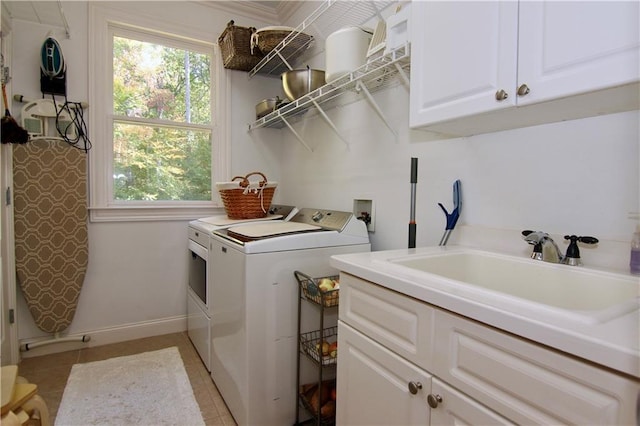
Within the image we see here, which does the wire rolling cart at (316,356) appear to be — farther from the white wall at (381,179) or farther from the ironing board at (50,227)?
the ironing board at (50,227)

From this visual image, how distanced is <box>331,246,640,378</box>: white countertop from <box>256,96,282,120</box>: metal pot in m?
1.99

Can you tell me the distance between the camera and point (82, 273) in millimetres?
2420

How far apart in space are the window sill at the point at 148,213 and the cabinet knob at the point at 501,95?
237cm

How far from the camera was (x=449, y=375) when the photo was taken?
0.81m

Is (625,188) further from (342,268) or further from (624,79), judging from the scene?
(342,268)

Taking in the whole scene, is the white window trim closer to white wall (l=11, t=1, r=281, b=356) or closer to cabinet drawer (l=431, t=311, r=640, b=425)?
white wall (l=11, t=1, r=281, b=356)

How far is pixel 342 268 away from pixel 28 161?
227 cm

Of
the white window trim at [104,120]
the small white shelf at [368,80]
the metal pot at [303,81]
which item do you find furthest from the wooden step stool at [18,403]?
the metal pot at [303,81]

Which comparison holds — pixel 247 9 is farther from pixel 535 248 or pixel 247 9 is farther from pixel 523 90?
pixel 535 248

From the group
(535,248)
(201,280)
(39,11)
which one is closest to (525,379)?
(535,248)

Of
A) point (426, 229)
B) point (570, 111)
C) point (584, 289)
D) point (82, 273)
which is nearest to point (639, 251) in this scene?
point (584, 289)

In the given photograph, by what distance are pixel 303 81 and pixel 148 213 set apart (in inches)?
61.1

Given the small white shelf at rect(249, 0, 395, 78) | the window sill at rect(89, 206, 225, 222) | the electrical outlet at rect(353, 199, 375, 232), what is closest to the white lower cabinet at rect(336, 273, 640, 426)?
the electrical outlet at rect(353, 199, 375, 232)

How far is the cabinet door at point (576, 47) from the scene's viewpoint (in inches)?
29.5
